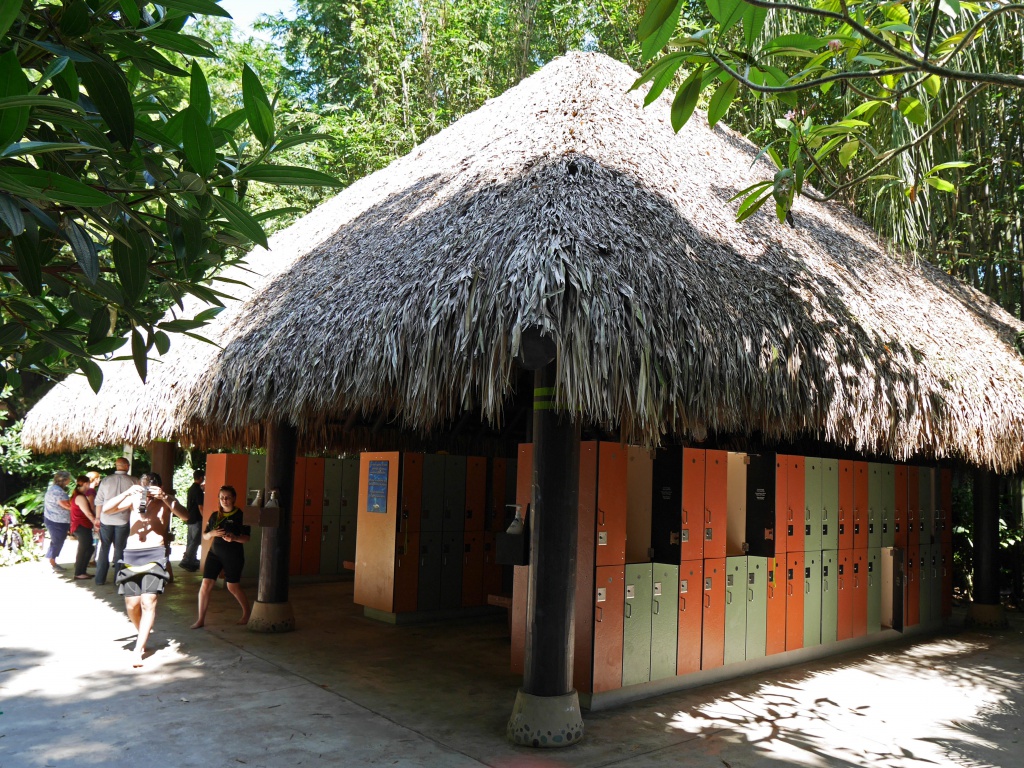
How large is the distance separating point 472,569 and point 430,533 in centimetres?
70

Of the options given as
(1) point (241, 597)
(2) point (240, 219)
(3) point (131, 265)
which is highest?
(2) point (240, 219)

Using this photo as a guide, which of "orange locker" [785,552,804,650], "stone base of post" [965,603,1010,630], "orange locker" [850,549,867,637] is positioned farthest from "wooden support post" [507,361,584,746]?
"stone base of post" [965,603,1010,630]

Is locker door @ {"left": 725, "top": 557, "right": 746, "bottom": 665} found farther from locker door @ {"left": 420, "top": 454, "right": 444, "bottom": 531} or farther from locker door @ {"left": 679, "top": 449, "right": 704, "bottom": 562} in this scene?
locker door @ {"left": 420, "top": 454, "right": 444, "bottom": 531}

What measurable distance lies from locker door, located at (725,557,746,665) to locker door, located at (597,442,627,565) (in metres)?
1.31

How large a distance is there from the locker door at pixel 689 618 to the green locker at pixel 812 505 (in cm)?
167

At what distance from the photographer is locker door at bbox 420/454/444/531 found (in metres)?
8.24

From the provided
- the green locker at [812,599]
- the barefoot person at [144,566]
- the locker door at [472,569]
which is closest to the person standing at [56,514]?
the barefoot person at [144,566]

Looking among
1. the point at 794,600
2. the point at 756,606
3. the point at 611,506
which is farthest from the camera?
the point at 794,600

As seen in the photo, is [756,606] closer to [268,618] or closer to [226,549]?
[268,618]

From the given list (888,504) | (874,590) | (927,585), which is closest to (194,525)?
(874,590)

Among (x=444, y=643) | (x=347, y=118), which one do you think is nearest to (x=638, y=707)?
(x=444, y=643)

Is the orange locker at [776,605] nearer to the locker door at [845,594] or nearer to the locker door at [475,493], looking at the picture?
the locker door at [845,594]

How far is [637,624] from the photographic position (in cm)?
550

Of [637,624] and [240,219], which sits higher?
[240,219]
